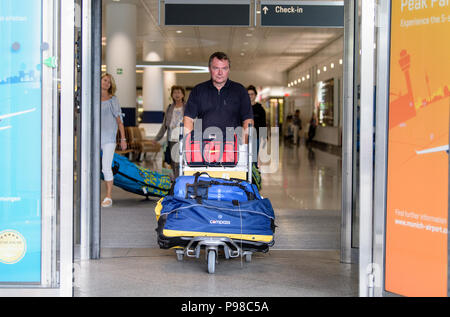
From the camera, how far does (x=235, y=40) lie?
70.7ft

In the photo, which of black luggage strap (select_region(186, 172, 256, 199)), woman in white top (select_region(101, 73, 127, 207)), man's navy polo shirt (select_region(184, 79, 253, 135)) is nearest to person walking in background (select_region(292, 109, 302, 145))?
woman in white top (select_region(101, 73, 127, 207))

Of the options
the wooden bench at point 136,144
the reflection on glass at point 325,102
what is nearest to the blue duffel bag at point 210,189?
the wooden bench at point 136,144

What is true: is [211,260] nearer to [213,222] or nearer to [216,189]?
[213,222]

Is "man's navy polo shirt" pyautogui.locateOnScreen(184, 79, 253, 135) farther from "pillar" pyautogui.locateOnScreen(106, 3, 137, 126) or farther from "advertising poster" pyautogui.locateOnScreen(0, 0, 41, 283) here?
"pillar" pyautogui.locateOnScreen(106, 3, 137, 126)

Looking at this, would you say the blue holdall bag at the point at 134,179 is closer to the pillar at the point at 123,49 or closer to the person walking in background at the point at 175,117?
the person walking in background at the point at 175,117

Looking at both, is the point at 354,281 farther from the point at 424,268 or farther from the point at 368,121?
the point at 368,121

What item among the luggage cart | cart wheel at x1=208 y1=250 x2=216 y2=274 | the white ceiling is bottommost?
cart wheel at x1=208 y1=250 x2=216 y2=274

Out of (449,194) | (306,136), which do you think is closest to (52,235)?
(449,194)

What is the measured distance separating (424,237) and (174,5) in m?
5.00

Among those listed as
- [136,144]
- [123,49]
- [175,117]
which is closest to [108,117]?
[175,117]

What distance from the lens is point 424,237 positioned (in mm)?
3381

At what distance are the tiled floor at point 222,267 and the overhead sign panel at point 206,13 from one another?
7.97 feet

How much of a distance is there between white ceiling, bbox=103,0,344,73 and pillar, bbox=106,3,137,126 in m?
0.30

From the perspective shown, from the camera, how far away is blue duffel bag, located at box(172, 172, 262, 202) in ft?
15.0
